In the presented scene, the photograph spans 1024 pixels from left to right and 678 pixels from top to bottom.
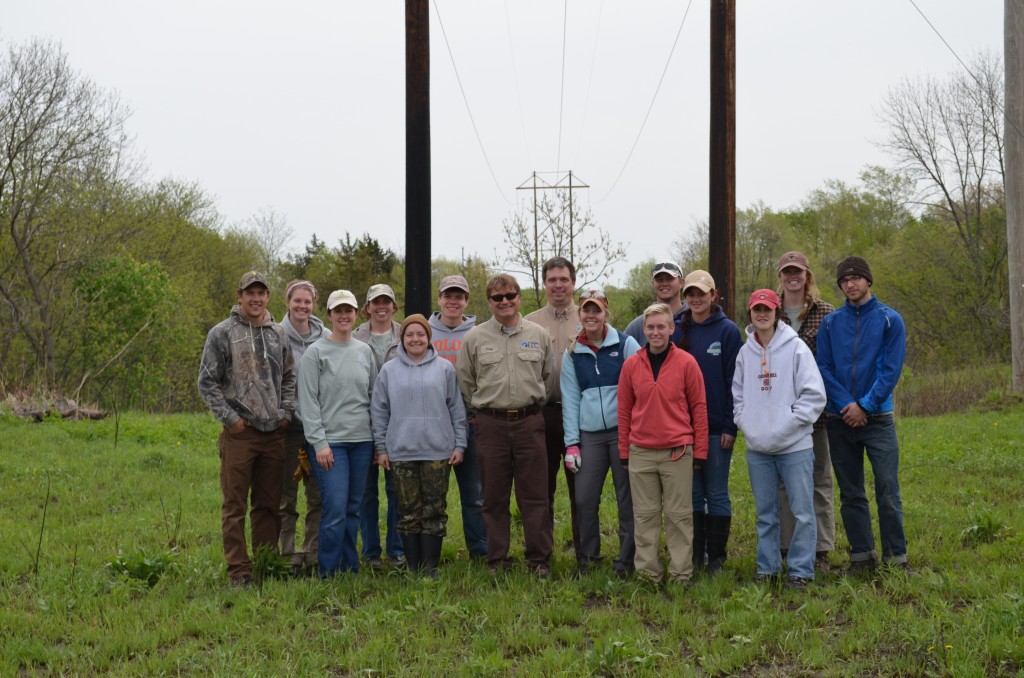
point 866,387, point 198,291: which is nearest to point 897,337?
point 866,387

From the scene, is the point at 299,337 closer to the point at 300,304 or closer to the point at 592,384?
the point at 300,304

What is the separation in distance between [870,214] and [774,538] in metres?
46.4

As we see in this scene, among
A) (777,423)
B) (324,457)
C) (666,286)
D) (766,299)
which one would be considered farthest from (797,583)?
(324,457)

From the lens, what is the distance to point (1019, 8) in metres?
13.1

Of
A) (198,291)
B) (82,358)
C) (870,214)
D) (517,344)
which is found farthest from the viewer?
(870,214)

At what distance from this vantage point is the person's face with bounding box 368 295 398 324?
6.45 metres

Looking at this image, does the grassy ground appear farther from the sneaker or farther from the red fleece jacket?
the red fleece jacket

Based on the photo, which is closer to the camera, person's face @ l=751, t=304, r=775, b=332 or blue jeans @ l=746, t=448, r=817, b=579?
blue jeans @ l=746, t=448, r=817, b=579

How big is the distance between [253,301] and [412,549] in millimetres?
2061

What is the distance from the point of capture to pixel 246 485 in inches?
232

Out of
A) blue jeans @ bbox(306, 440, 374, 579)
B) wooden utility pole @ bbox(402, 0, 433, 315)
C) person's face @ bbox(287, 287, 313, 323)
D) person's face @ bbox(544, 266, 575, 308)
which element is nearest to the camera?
blue jeans @ bbox(306, 440, 374, 579)

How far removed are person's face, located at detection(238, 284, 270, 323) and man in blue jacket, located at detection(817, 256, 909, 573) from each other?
12.7ft

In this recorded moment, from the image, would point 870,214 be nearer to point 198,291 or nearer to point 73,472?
point 198,291

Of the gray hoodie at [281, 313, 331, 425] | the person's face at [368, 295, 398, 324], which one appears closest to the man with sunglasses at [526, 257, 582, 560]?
the person's face at [368, 295, 398, 324]
